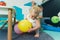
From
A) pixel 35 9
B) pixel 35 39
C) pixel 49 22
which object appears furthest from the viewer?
pixel 49 22

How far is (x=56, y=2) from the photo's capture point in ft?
8.16

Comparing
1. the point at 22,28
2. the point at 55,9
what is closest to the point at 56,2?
the point at 55,9

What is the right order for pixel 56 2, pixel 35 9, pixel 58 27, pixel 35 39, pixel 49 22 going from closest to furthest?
1. pixel 35 39
2. pixel 35 9
3. pixel 58 27
4. pixel 49 22
5. pixel 56 2

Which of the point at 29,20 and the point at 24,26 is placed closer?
the point at 24,26

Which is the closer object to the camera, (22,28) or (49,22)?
(22,28)

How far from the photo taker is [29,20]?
1686mm

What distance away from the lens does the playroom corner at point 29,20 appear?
149cm

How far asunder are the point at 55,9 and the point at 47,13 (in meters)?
0.17

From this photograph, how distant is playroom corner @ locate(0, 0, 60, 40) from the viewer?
149cm

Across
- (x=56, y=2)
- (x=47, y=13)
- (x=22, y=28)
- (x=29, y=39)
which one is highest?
(x=56, y=2)

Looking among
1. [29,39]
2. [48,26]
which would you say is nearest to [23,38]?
[29,39]

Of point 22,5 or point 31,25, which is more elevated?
point 22,5

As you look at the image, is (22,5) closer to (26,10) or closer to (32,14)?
(26,10)

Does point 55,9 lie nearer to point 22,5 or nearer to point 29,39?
point 22,5
